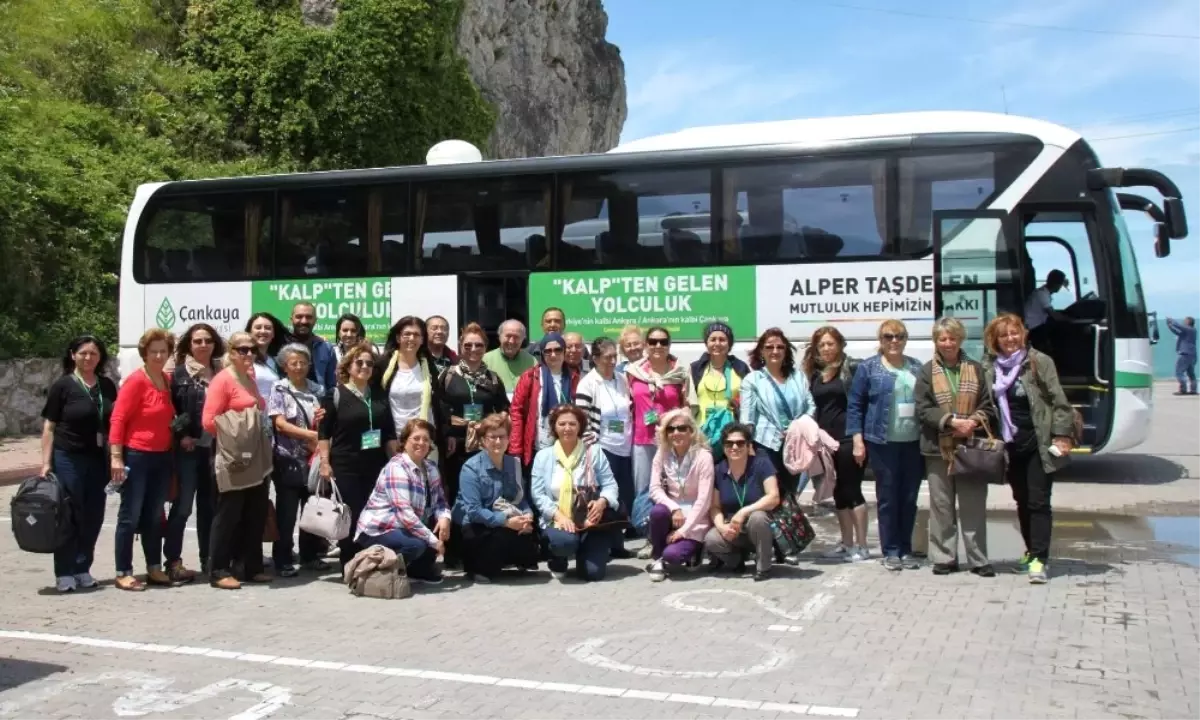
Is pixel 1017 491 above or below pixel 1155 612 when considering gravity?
above

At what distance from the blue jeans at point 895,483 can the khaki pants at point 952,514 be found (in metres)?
0.14

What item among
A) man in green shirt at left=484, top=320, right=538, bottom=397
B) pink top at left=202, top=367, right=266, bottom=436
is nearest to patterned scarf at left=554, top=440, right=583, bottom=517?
man in green shirt at left=484, top=320, right=538, bottom=397

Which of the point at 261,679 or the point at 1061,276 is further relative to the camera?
the point at 1061,276

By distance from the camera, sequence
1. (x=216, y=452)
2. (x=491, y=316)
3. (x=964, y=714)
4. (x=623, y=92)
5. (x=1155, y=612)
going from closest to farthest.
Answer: (x=964, y=714)
(x=1155, y=612)
(x=216, y=452)
(x=491, y=316)
(x=623, y=92)

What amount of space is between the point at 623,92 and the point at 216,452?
127 ft

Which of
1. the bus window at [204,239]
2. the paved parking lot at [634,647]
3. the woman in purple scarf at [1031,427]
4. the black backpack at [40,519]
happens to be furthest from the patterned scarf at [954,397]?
the bus window at [204,239]

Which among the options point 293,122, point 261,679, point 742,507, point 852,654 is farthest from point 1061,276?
point 293,122

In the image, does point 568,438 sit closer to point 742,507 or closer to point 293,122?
point 742,507

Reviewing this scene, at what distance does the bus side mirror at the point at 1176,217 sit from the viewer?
12.0 m

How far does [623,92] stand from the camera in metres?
44.7

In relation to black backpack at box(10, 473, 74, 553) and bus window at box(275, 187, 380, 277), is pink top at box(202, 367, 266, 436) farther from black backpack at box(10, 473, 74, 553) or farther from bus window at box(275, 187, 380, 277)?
bus window at box(275, 187, 380, 277)

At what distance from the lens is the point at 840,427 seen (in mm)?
8367

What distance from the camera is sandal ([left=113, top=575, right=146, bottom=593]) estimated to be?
7.57 metres

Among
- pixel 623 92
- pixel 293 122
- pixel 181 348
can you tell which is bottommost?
pixel 181 348
